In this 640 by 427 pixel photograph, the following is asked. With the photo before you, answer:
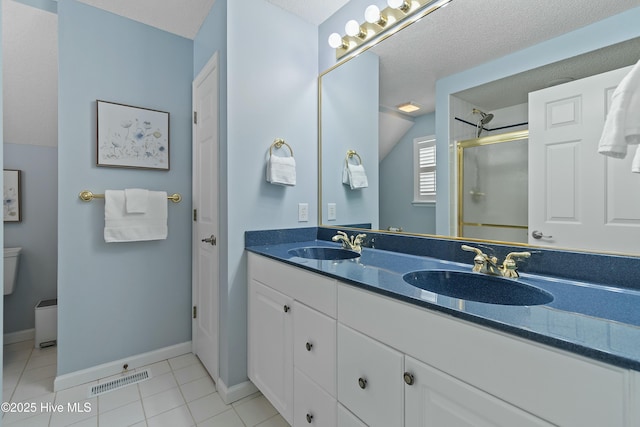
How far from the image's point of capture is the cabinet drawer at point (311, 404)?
109 cm

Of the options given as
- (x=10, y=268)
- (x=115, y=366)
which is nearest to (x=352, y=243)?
(x=115, y=366)

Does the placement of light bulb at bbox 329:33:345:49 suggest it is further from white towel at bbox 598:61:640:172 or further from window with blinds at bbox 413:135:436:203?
white towel at bbox 598:61:640:172

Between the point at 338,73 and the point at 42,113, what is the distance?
7.49 ft

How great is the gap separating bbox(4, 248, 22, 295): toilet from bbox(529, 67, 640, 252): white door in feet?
10.8

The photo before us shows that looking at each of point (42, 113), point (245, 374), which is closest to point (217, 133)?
point (245, 374)

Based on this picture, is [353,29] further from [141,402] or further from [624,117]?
[141,402]

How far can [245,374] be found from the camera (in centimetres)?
172

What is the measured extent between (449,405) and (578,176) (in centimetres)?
83

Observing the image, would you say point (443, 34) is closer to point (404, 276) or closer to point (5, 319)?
point (404, 276)

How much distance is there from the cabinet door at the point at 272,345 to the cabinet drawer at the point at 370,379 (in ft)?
1.17

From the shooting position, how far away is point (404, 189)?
5.14 feet

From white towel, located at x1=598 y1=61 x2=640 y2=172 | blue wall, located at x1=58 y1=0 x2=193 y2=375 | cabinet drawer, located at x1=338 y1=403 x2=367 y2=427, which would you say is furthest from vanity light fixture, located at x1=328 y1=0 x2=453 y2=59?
cabinet drawer, located at x1=338 y1=403 x2=367 y2=427

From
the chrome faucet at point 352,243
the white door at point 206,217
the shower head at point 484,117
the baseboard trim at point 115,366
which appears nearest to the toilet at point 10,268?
the baseboard trim at point 115,366

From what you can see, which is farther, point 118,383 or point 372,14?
point 118,383
